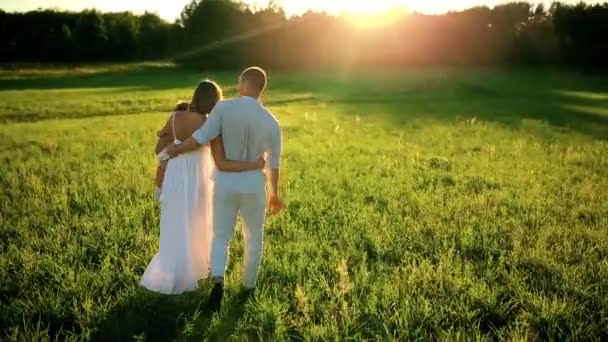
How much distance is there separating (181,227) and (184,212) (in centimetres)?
18

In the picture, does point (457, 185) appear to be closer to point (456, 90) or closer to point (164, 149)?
point (164, 149)

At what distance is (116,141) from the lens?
16141 millimetres

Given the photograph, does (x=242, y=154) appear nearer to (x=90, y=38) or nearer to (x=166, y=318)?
(x=166, y=318)

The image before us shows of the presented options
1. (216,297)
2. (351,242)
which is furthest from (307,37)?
(216,297)

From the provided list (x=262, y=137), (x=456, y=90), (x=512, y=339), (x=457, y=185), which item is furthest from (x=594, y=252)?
(x=456, y=90)

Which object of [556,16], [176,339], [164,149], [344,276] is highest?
[556,16]

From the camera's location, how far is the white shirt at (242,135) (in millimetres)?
5195

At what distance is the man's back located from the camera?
17.0ft

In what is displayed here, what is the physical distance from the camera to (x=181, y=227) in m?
6.00

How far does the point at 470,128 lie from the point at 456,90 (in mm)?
20693

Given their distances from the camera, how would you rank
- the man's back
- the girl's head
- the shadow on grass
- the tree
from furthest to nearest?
the tree < the girl's head < the man's back < the shadow on grass

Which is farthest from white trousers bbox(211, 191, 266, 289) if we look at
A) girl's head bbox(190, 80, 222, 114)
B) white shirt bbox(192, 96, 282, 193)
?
girl's head bbox(190, 80, 222, 114)

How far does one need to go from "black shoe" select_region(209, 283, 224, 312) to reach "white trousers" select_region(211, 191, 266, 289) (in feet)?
0.41

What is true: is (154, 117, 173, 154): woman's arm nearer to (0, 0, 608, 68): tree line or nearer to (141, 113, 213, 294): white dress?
(141, 113, 213, 294): white dress
